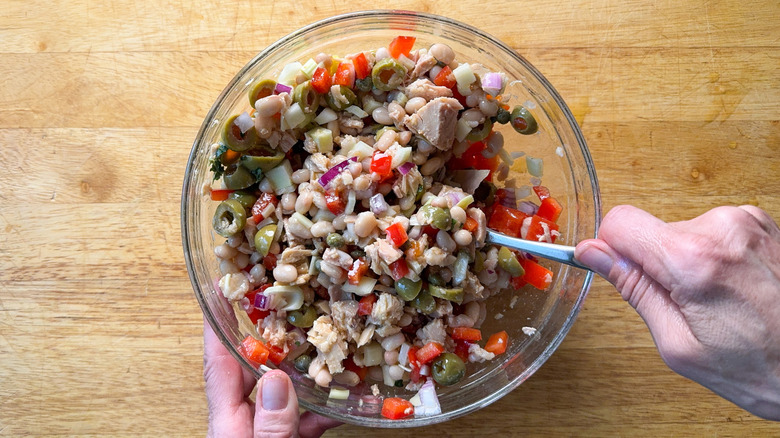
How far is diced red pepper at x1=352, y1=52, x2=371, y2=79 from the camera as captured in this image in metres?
1.94

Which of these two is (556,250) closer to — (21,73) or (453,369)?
(453,369)

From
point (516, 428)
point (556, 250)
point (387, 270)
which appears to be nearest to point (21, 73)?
point (387, 270)

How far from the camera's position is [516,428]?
2.35 meters

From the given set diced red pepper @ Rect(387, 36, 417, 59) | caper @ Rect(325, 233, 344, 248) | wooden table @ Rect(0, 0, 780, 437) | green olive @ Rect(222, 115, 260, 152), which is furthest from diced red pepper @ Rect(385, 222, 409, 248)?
wooden table @ Rect(0, 0, 780, 437)

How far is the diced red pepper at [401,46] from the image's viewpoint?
2.08 m

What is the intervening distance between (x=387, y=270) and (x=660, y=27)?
5.34ft

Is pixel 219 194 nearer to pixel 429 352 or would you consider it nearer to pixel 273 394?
pixel 273 394

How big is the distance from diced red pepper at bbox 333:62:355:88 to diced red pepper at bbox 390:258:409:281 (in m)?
0.63

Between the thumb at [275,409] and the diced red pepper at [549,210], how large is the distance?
114 cm

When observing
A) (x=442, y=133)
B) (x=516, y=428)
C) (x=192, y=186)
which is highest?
(x=442, y=133)

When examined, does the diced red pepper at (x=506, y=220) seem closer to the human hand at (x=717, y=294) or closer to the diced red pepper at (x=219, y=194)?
the human hand at (x=717, y=294)

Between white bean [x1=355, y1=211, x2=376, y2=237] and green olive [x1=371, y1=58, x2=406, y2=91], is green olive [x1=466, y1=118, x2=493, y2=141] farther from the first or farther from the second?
white bean [x1=355, y1=211, x2=376, y2=237]

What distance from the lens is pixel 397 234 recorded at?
181cm

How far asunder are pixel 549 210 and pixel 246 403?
1.38 m
